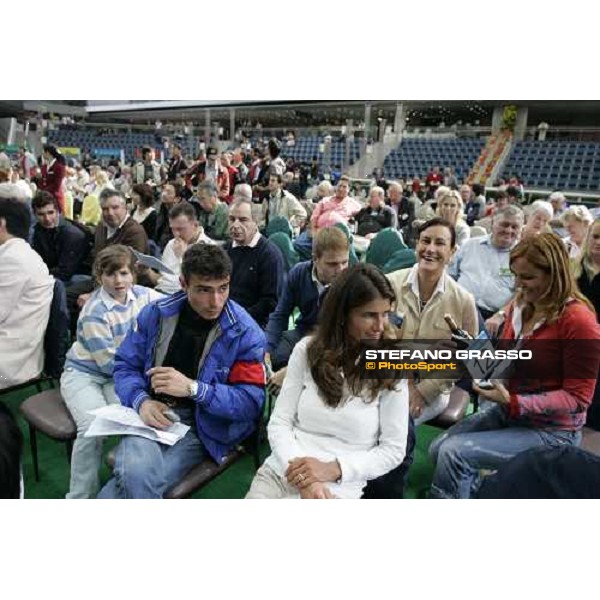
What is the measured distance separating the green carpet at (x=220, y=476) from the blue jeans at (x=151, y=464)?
16cm

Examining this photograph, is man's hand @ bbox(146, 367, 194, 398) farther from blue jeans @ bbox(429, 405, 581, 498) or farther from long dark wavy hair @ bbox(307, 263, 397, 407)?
blue jeans @ bbox(429, 405, 581, 498)

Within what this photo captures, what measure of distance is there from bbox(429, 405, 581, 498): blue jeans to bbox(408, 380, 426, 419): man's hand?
247mm

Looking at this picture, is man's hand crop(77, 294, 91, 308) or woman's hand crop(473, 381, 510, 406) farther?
man's hand crop(77, 294, 91, 308)

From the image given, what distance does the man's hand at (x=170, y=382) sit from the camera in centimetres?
149

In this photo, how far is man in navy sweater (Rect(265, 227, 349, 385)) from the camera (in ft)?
5.37

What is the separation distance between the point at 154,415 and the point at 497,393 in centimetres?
105

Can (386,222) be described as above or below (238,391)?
above

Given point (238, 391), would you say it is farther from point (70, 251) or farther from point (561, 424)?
point (70, 251)

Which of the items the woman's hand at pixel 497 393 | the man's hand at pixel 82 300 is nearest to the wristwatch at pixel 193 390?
the man's hand at pixel 82 300

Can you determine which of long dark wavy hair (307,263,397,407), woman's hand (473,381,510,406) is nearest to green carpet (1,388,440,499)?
woman's hand (473,381,510,406)

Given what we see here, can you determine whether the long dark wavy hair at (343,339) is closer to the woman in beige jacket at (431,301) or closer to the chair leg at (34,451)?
the woman in beige jacket at (431,301)

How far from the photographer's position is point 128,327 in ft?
5.72

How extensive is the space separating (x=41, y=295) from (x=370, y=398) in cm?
134
